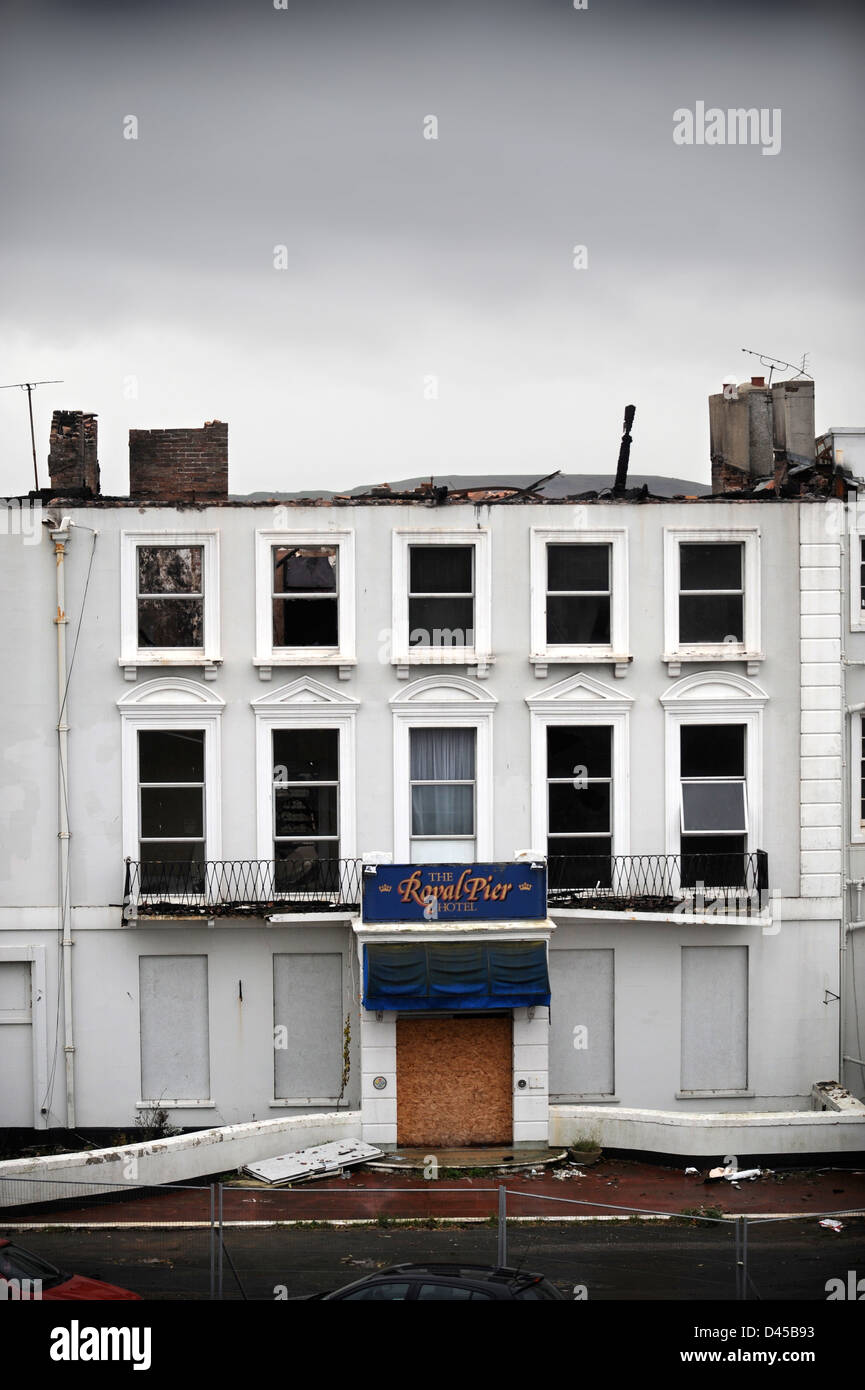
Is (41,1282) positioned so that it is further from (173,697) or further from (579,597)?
(579,597)

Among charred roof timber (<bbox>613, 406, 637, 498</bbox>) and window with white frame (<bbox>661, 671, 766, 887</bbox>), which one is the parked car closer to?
window with white frame (<bbox>661, 671, 766, 887</bbox>)

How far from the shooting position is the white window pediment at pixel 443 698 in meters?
→ 24.6

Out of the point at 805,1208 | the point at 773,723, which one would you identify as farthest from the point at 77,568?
the point at 805,1208

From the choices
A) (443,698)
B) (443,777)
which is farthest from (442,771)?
(443,698)

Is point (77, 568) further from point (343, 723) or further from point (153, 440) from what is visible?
point (343, 723)

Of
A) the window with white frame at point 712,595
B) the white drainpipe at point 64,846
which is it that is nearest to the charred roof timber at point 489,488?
the window with white frame at point 712,595

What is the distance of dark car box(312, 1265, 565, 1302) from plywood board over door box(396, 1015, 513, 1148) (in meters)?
8.48

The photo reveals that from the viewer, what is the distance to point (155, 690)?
24469mm

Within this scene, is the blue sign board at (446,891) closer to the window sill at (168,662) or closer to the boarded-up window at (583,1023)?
the boarded-up window at (583,1023)

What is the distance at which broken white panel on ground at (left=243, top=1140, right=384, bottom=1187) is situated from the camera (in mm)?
21500

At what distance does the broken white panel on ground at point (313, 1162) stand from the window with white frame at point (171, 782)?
4721 millimetres

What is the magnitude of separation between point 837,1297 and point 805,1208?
375 cm

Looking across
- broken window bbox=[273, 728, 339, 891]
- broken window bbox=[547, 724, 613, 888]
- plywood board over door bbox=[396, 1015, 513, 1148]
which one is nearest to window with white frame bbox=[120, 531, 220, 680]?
broken window bbox=[273, 728, 339, 891]

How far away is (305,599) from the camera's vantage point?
81.3 ft
